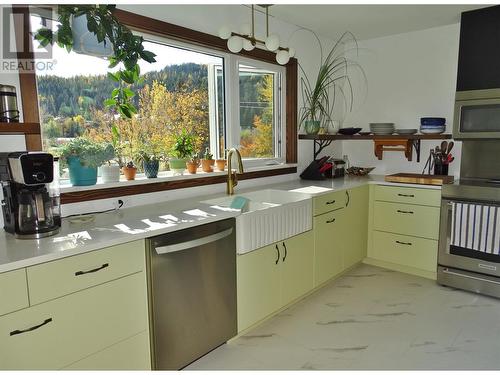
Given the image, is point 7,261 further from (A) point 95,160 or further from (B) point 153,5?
(B) point 153,5

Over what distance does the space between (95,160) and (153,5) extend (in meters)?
1.07

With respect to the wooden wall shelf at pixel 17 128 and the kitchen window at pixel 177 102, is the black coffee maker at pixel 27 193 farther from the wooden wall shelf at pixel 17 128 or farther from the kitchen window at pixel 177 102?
the kitchen window at pixel 177 102

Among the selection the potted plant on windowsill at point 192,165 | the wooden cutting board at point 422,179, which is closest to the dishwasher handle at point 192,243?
the potted plant on windowsill at point 192,165

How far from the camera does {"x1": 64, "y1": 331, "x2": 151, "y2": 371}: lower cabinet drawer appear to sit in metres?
1.61

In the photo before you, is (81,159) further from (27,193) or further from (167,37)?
(167,37)

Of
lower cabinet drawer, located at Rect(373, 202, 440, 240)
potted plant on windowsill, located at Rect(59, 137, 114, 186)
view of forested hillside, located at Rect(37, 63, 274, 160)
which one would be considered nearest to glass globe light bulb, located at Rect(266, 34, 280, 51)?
view of forested hillside, located at Rect(37, 63, 274, 160)

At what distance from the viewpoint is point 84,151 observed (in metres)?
2.13

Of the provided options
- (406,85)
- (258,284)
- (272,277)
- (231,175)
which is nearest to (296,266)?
(272,277)

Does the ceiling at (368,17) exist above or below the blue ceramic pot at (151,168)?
above

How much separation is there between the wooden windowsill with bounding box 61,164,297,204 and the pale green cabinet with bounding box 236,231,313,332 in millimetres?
723

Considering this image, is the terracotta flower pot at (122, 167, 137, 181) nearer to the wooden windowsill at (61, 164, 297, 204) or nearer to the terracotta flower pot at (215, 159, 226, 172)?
the wooden windowsill at (61, 164, 297, 204)

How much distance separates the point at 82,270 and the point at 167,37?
5.43 feet

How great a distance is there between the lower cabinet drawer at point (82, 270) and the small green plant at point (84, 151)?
0.70 metres

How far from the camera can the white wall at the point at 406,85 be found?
3547 millimetres
